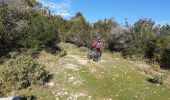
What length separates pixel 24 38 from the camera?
83.9 feet

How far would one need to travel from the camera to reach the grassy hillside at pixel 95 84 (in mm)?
15414

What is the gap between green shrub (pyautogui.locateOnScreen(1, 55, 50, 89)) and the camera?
52.5 feet

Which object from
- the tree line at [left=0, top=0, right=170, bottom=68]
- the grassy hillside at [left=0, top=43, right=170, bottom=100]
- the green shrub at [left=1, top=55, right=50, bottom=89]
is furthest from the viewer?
the tree line at [left=0, top=0, right=170, bottom=68]

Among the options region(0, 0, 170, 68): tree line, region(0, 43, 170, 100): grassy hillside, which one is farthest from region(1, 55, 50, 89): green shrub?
region(0, 0, 170, 68): tree line

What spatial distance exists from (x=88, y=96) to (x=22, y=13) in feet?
44.7

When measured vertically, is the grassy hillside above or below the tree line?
below

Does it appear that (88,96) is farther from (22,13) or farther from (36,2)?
(36,2)

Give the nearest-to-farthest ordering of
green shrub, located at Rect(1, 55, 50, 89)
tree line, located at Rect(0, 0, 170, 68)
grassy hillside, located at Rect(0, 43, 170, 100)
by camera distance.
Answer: grassy hillside, located at Rect(0, 43, 170, 100) < green shrub, located at Rect(1, 55, 50, 89) < tree line, located at Rect(0, 0, 170, 68)

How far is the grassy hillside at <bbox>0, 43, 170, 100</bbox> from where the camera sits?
15414 mm

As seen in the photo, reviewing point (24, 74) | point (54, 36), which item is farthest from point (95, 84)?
point (54, 36)

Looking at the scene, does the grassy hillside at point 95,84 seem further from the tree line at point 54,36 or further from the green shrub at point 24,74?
the tree line at point 54,36

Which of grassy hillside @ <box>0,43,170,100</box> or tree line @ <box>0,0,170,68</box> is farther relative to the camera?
tree line @ <box>0,0,170,68</box>

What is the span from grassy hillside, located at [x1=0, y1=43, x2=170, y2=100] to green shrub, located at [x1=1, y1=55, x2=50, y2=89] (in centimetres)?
48

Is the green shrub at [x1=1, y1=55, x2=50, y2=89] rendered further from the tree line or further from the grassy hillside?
the tree line
